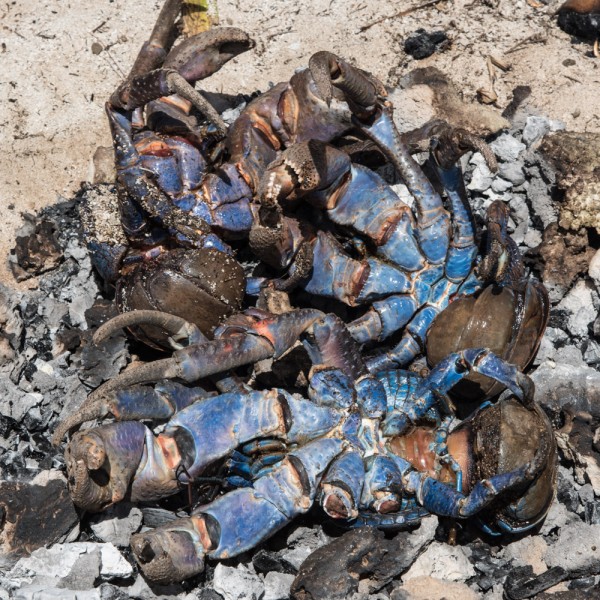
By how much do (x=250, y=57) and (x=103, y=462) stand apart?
3.65 m

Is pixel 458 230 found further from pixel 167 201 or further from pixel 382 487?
pixel 167 201

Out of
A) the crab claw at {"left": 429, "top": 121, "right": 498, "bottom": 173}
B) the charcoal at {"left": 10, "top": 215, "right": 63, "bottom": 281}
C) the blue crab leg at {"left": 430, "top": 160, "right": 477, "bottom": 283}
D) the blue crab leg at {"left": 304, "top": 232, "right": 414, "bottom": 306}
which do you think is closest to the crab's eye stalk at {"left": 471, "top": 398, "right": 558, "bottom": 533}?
the blue crab leg at {"left": 430, "top": 160, "right": 477, "bottom": 283}

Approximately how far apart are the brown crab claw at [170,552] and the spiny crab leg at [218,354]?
2.20ft

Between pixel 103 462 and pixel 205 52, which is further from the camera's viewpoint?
pixel 205 52

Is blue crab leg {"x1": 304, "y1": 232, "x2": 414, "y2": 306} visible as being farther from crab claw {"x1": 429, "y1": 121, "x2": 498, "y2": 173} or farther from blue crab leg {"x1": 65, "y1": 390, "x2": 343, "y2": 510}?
blue crab leg {"x1": 65, "y1": 390, "x2": 343, "y2": 510}

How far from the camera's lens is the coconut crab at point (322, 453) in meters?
4.66

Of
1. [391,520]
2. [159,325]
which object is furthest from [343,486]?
[159,325]

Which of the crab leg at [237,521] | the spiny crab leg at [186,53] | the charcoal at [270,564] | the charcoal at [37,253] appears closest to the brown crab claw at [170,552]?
the crab leg at [237,521]

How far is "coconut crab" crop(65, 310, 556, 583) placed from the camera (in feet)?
15.3

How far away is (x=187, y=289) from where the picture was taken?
17.6 feet

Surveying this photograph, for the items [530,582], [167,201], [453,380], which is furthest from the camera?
[167,201]

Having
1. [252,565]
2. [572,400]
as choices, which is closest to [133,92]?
[252,565]

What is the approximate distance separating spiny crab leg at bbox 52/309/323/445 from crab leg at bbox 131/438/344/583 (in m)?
0.62

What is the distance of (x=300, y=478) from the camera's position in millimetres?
4855
